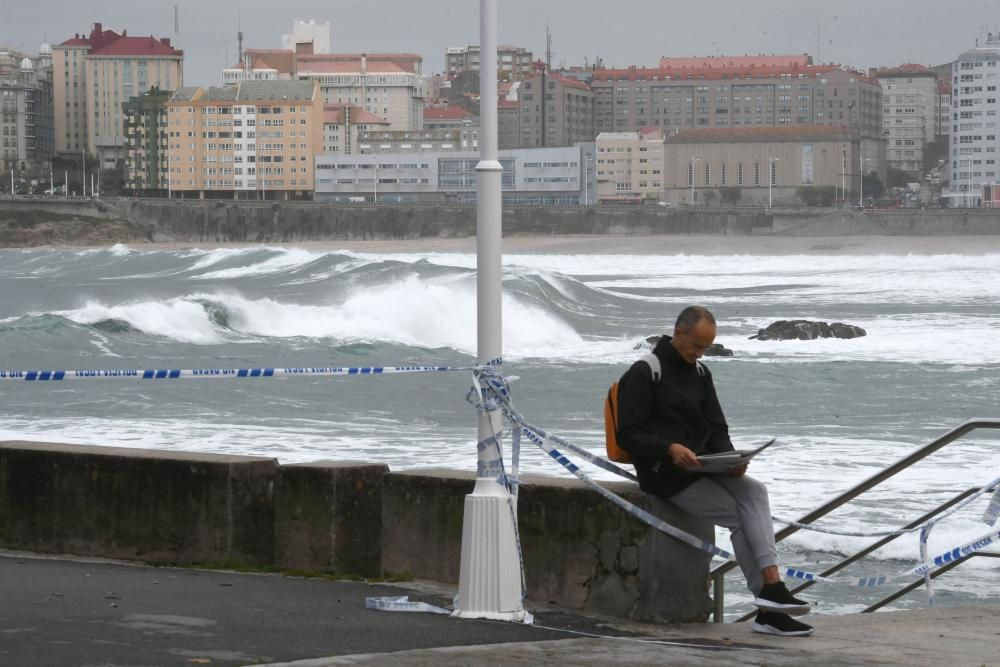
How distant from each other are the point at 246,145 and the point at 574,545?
160 m

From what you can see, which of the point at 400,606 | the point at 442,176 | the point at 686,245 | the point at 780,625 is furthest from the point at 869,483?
the point at 442,176

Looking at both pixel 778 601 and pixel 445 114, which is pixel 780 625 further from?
pixel 445 114

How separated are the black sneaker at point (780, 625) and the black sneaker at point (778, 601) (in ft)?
0.08

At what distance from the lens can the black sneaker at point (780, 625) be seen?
6168 mm

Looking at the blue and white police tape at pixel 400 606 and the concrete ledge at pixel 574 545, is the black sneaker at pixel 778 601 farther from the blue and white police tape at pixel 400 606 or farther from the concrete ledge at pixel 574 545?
the blue and white police tape at pixel 400 606

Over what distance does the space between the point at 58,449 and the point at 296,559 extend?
1387 mm

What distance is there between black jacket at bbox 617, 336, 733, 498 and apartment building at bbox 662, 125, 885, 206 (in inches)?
6125

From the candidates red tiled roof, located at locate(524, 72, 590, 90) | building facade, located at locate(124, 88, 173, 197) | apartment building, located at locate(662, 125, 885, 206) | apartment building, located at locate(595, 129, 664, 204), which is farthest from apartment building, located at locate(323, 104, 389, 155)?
apartment building, located at locate(662, 125, 885, 206)

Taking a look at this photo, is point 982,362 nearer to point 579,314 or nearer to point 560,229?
point 579,314

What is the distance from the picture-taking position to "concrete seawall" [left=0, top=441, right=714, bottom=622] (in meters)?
6.48

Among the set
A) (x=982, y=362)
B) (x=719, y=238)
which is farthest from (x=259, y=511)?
(x=719, y=238)

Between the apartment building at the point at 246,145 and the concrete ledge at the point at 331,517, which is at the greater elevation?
the apartment building at the point at 246,145

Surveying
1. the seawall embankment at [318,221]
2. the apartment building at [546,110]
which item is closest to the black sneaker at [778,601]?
the seawall embankment at [318,221]

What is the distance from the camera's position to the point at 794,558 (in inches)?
454
